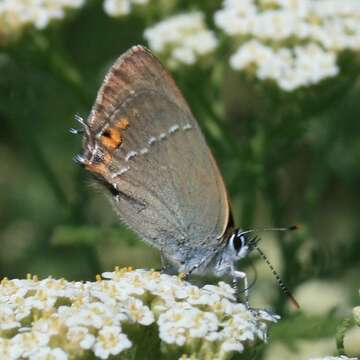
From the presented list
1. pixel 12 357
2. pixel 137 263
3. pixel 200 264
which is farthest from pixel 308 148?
pixel 12 357

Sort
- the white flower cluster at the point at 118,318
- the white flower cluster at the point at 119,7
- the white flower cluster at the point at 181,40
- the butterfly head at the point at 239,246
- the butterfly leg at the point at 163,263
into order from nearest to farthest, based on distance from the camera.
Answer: the white flower cluster at the point at 118,318
the butterfly head at the point at 239,246
the butterfly leg at the point at 163,263
the white flower cluster at the point at 181,40
the white flower cluster at the point at 119,7

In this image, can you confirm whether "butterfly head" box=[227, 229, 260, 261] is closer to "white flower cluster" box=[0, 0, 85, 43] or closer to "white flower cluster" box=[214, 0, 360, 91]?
"white flower cluster" box=[214, 0, 360, 91]

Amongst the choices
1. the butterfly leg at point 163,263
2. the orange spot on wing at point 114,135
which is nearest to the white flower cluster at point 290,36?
the orange spot on wing at point 114,135

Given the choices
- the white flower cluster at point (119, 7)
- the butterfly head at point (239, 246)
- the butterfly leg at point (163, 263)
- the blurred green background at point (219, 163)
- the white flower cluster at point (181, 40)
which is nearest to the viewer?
the butterfly head at point (239, 246)

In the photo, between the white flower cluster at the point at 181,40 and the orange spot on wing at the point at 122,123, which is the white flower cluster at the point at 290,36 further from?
the orange spot on wing at the point at 122,123

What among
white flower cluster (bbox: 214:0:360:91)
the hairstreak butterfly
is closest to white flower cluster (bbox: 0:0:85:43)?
white flower cluster (bbox: 214:0:360:91)

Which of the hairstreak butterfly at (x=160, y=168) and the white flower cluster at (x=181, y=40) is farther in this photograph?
the white flower cluster at (x=181, y=40)

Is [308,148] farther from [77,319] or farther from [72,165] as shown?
[77,319]
